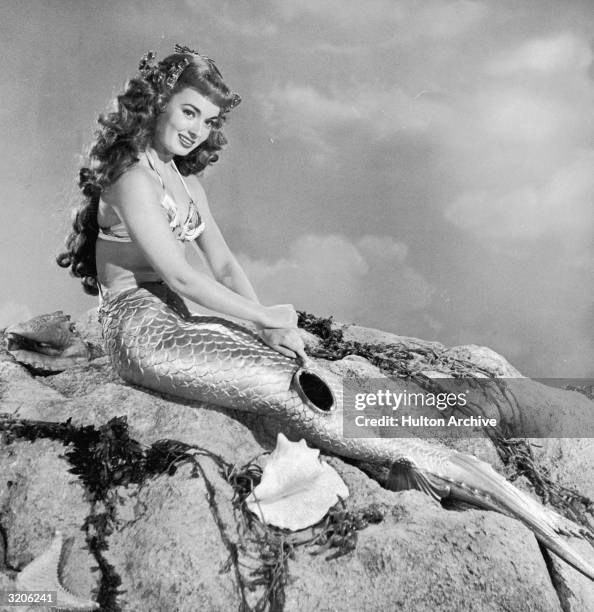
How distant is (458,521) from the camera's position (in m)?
2.08

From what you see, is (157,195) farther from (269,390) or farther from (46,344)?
(46,344)

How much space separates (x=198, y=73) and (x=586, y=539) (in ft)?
8.21

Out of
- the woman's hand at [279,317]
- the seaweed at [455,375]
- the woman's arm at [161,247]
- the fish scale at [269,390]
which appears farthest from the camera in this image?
the seaweed at [455,375]

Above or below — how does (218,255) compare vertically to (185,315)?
above

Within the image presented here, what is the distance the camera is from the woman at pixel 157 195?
256 cm

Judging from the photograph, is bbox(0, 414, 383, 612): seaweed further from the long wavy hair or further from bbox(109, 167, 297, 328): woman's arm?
the long wavy hair

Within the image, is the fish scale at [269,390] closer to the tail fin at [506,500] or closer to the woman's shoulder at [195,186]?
the tail fin at [506,500]

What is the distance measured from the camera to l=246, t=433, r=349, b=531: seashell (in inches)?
85.7

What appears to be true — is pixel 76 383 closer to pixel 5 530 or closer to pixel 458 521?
pixel 5 530

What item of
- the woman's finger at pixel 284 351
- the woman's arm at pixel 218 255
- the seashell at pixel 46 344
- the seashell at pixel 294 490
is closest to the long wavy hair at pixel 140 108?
the woman's arm at pixel 218 255

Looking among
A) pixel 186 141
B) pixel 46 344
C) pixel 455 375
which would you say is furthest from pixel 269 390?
pixel 46 344

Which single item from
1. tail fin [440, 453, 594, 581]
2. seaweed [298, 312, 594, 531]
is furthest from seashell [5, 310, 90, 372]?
tail fin [440, 453, 594, 581]

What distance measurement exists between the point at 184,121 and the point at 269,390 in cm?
125

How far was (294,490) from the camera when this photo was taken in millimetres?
2264
